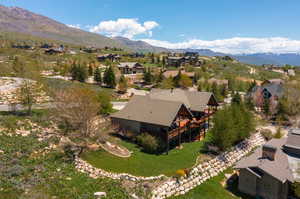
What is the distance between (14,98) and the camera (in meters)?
39.1

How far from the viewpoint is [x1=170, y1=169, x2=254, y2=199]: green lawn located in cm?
1955

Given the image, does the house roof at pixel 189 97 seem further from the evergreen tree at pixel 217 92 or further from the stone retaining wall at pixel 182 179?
the evergreen tree at pixel 217 92

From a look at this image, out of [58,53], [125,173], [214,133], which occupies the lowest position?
[125,173]

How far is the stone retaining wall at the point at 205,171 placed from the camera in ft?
62.8

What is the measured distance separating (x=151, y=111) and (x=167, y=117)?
2.86 meters

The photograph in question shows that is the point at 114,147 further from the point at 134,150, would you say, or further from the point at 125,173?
the point at 125,173

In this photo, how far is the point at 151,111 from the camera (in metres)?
29.1

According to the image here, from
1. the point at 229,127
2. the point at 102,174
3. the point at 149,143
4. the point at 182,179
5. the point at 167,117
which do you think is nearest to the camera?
the point at 102,174

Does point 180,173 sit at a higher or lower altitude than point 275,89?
lower

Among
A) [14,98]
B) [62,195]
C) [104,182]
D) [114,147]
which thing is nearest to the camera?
[62,195]

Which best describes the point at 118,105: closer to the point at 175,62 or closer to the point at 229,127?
the point at 229,127

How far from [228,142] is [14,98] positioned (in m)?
35.3

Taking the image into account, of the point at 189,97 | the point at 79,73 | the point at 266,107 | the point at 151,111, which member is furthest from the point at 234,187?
the point at 79,73

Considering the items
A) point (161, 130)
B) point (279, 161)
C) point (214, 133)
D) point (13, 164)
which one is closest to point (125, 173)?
point (161, 130)
